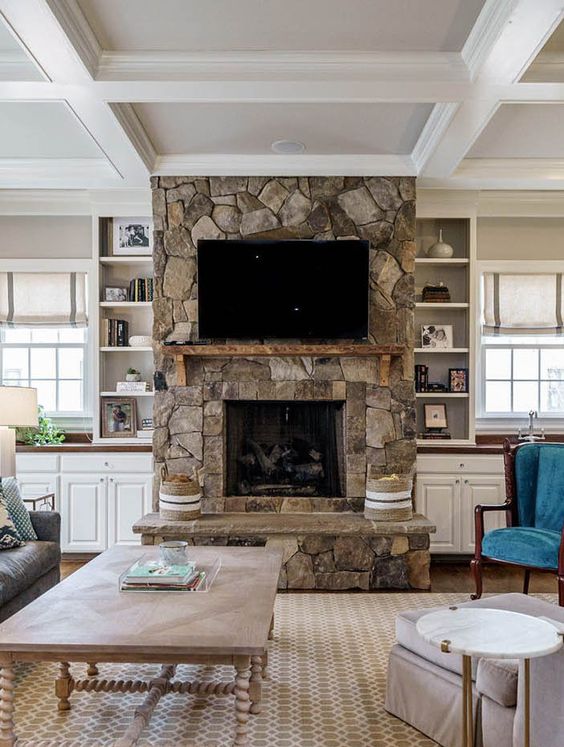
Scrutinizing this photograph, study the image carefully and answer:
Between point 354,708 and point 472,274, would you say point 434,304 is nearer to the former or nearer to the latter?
point 472,274

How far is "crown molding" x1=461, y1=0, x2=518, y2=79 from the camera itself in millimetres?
Answer: 2803

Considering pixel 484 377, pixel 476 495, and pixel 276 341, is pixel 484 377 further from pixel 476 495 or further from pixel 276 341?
pixel 276 341


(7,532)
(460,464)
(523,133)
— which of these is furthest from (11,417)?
(523,133)

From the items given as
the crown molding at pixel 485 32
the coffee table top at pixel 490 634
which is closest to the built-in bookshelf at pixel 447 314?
the crown molding at pixel 485 32

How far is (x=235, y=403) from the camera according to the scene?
515cm

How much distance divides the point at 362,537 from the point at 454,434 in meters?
1.45

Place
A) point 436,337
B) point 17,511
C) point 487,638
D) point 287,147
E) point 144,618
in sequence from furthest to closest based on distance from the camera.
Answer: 1. point 436,337
2. point 287,147
3. point 17,511
4. point 144,618
5. point 487,638

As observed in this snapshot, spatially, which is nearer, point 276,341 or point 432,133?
point 432,133

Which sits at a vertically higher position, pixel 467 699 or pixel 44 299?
pixel 44 299

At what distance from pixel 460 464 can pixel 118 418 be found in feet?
8.71

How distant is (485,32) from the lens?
9.94 feet

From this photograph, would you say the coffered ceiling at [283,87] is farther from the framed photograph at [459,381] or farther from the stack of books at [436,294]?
the framed photograph at [459,381]

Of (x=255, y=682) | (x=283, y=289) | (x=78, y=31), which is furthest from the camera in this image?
(x=283, y=289)

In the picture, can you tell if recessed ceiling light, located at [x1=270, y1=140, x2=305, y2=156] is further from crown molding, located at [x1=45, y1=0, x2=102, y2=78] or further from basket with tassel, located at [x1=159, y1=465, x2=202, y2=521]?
basket with tassel, located at [x1=159, y1=465, x2=202, y2=521]
